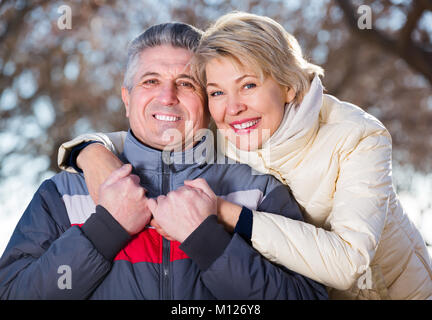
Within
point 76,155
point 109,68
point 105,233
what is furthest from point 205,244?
point 109,68

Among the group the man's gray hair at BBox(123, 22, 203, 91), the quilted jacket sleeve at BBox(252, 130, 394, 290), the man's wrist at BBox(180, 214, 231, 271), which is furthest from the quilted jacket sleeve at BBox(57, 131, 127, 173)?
the quilted jacket sleeve at BBox(252, 130, 394, 290)

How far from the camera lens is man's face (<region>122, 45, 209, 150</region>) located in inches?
77.9

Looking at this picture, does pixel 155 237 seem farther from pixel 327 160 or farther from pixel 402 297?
pixel 402 297

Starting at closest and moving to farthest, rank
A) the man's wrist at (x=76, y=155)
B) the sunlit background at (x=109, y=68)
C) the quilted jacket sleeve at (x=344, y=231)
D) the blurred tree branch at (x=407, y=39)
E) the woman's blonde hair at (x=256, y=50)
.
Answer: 1. the quilted jacket sleeve at (x=344, y=231)
2. the woman's blonde hair at (x=256, y=50)
3. the man's wrist at (x=76, y=155)
4. the blurred tree branch at (x=407, y=39)
5. the sunlit background at (x=109, y=68)

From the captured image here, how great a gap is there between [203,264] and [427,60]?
403cm

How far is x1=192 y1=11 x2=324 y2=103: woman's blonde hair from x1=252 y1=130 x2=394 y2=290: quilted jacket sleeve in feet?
1.22

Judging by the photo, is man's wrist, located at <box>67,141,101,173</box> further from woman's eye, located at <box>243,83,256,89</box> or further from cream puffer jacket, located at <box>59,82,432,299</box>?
woman's eye, located at <box>243,83,256,89</box>

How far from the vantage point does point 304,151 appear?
74.6 inches

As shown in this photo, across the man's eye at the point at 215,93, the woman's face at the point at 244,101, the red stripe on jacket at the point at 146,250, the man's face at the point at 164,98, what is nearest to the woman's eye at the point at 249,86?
the woman's face at the point at 244,101

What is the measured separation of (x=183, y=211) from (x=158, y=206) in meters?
0.10

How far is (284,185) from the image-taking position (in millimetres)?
1994

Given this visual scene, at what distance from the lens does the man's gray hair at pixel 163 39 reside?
202 centimetres

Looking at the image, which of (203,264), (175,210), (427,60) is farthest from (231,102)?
(427,60)

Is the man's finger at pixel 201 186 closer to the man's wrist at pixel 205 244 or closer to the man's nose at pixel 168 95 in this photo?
the man's wrist at pixel 205 244
